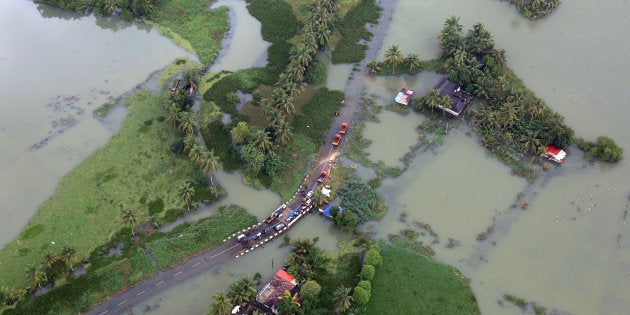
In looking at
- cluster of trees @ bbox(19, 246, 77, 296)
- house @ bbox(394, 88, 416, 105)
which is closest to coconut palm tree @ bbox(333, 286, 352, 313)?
cluster of trees @ bbox(19, 246, 77, 296)

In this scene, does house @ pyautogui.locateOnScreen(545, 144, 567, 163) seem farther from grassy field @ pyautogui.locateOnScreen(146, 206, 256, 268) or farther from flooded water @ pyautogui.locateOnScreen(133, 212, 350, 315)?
grassy field @ pyautogui.locateOnScreen(146, 206, 256, 268)

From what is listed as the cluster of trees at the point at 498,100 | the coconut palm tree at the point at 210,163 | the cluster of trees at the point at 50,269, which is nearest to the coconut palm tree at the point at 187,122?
the coconut palm tree at the point at 210,163

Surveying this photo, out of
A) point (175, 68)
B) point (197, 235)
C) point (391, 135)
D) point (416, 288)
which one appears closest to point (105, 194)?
point (197, 235)

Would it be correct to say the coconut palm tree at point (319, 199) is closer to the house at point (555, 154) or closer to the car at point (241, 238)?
the car at point (241, 238)

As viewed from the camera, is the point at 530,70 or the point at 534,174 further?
the point at 530,70

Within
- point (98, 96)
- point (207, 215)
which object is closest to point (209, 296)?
point (207, 215)

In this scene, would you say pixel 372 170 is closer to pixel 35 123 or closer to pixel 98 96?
pixel 98 96
